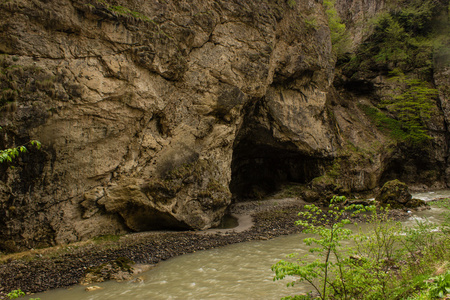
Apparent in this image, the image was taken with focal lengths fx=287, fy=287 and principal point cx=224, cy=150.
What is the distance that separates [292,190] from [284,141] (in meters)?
4.10

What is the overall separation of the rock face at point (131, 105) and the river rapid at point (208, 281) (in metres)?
3.50

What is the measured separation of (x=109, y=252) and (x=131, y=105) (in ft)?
19.1

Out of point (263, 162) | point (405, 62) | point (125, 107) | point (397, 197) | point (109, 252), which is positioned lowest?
point (397, 197)

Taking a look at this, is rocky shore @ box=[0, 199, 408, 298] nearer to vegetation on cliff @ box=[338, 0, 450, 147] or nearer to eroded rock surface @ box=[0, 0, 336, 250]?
eroded rock surface @ box=[0, 0, 336, 250]

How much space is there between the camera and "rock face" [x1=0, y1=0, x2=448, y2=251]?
970 centimetres

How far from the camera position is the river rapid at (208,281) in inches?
275

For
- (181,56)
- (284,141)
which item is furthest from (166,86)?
(284,141)

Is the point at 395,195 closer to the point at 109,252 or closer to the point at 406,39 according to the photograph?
the point at 109,252

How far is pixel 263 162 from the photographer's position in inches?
981

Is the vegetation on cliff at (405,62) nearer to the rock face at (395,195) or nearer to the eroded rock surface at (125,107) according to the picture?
the rock face at (395,195)

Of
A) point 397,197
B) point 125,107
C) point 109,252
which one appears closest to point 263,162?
point 397,197

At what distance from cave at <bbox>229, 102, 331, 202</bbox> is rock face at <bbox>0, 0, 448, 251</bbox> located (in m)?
0.28

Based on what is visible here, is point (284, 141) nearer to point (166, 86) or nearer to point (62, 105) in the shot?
point (166, 86)

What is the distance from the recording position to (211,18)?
48.2ft
